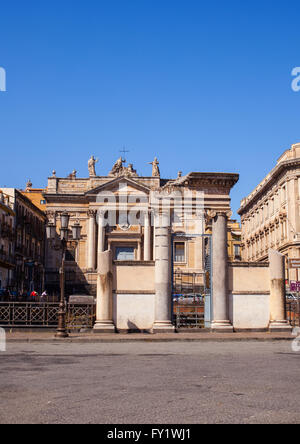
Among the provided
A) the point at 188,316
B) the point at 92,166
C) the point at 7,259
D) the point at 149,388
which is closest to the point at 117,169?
the point at 92,166

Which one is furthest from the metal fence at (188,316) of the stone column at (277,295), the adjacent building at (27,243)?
the adjacent building at (27,243)

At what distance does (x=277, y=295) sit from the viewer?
21.0 metres

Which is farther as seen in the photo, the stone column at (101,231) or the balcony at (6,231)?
the stone column at (101,231)

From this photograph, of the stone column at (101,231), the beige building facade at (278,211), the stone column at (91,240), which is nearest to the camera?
the beige building facade at (278,211)

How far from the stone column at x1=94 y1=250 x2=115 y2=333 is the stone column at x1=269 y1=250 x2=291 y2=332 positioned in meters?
5.88

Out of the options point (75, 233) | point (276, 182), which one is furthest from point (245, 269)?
point (276, 182)

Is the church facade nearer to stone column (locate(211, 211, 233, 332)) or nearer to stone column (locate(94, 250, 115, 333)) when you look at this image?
stone column (locate(211, 211, 233, 332))

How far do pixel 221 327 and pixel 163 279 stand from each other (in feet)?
8.80

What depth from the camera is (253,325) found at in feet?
69.1

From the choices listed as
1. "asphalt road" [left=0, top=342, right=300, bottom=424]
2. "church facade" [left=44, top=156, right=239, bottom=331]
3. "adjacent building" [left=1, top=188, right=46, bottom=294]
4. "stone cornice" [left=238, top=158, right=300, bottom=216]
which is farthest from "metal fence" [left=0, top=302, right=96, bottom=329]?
"stone cornice" [left=238, top=158, right=300, bottom=216]

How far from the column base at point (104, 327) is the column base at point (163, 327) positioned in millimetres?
1451

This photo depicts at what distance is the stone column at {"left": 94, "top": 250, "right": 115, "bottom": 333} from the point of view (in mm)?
20156

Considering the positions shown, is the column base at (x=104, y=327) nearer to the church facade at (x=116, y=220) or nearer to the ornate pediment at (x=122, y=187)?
the church facade at (x=116, y=220)

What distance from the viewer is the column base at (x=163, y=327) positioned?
66.5 ft
